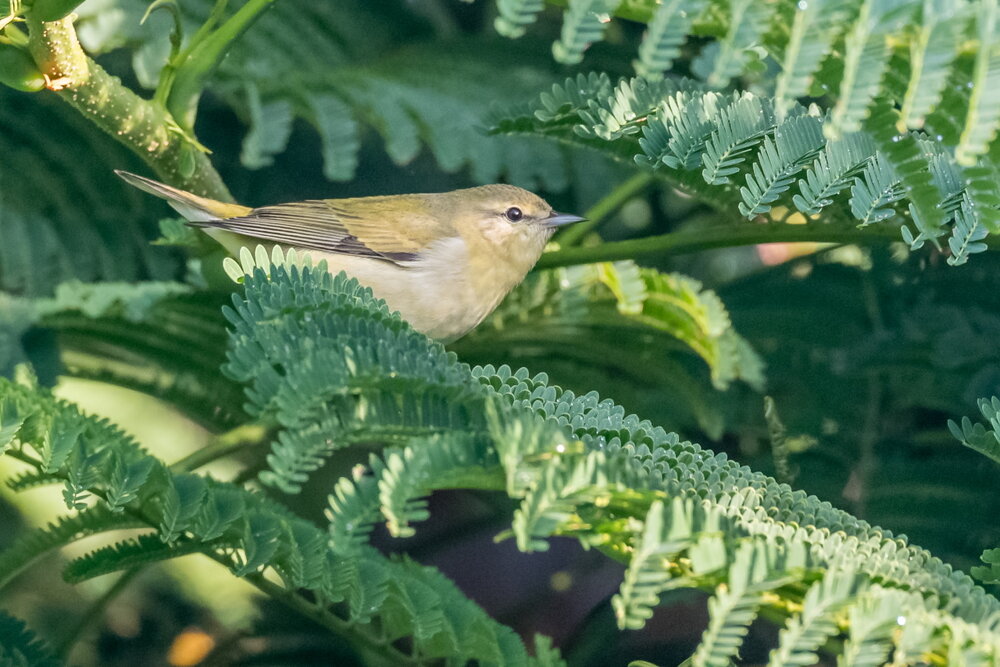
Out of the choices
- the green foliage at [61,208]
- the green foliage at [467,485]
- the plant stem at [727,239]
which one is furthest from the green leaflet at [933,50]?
the green foliage at [61,208]

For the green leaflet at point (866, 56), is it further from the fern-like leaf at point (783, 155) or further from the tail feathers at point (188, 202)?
the tail feathers at point (188, 202)

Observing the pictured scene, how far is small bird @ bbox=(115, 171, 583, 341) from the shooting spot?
2.72 m

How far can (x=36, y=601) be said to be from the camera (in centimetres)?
248

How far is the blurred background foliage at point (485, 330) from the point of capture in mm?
2357

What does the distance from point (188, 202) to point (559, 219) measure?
1.00m

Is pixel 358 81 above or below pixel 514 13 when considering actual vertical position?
below

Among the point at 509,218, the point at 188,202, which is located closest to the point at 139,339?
the point at 188,202

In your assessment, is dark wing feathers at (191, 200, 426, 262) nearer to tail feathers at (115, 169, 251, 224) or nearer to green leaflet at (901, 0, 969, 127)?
tail feathers at (115, 169, 251, 224)

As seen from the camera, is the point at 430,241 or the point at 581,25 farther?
the point at 430,241

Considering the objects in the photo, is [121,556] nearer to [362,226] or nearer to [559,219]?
[362,226]

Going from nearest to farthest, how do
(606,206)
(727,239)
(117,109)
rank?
(117,109)
(727,239)
(606,206)

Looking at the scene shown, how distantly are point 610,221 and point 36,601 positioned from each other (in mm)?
1825

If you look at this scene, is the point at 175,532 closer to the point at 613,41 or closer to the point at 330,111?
the point at 330,111

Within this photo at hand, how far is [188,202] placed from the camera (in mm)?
2381
